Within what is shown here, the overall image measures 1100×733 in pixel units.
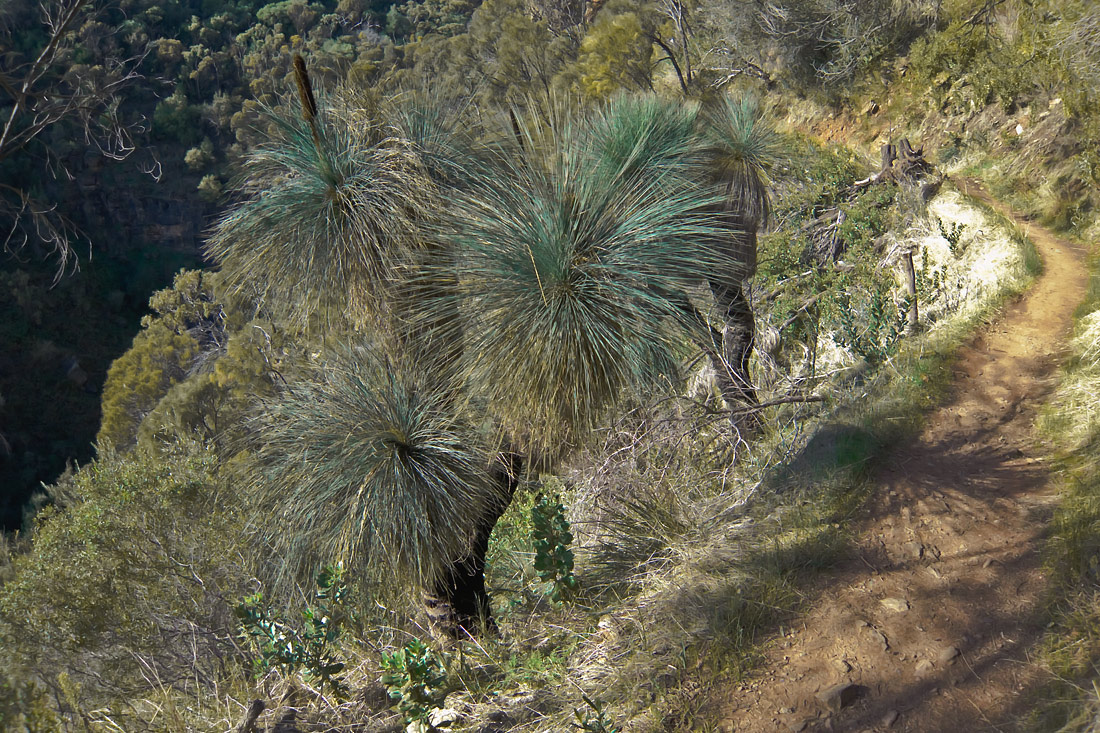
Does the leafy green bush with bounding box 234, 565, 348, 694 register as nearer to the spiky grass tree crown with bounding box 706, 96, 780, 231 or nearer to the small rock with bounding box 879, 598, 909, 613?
the small rock with bounding box 879, 598, 909, 613

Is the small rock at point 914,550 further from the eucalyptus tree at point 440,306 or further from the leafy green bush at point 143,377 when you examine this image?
the leafy green bush at point 143,377

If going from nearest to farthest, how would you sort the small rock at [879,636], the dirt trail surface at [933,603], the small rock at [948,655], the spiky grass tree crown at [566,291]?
the dirt trail surface at [933,603] → the small rock at [948,655] → the small rock at [879,636] → the spiky grass tree crown at [566,291]

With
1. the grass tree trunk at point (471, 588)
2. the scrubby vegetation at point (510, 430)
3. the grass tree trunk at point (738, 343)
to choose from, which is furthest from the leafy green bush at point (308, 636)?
the grass tree trunk at point (738, 343)

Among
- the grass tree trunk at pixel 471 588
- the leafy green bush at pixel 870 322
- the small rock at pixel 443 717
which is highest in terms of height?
the leafy green bush at pixel 870 322

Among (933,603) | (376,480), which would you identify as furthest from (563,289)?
(933,603)

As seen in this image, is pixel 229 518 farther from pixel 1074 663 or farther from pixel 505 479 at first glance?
pixel 1074 663

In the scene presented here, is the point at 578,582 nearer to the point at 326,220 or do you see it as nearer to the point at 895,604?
the point at 895,604
